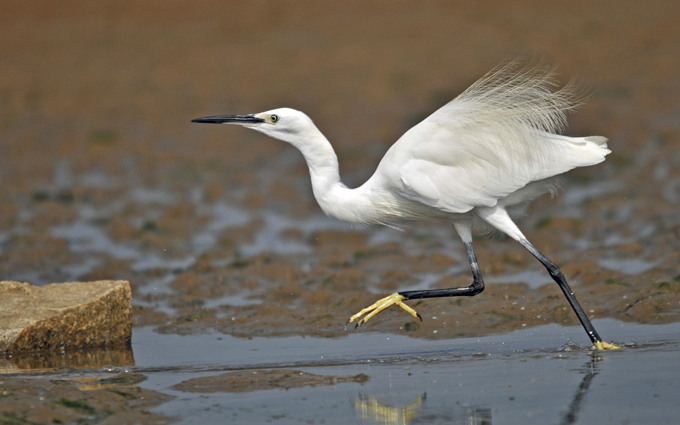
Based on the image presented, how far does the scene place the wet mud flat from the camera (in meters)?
4.64

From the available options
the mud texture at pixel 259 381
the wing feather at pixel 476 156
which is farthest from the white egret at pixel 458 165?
the mud texture at pixel 259 381

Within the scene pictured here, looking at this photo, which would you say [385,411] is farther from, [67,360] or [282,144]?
[282,144]

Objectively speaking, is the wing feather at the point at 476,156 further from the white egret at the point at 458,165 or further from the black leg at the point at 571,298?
the black leg at the point at 571,298

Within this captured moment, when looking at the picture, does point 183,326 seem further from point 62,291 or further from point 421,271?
point 421,271

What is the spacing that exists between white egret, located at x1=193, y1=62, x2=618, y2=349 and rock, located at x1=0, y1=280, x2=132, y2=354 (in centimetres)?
143

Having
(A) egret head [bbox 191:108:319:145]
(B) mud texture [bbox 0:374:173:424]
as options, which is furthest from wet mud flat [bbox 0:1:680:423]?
(A) egret head [bbox 191:108:319:145]

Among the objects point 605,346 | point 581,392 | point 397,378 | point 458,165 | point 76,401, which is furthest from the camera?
point 458,165

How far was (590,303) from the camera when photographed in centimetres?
658

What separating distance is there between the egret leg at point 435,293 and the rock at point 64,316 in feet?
5.35

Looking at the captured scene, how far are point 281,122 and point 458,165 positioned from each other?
1.21 meters

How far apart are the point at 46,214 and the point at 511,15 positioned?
37.2ft

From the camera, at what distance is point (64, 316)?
5906mm

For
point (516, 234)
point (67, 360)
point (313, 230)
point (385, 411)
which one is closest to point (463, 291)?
point (516, 234)

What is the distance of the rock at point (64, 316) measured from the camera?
228 inches
